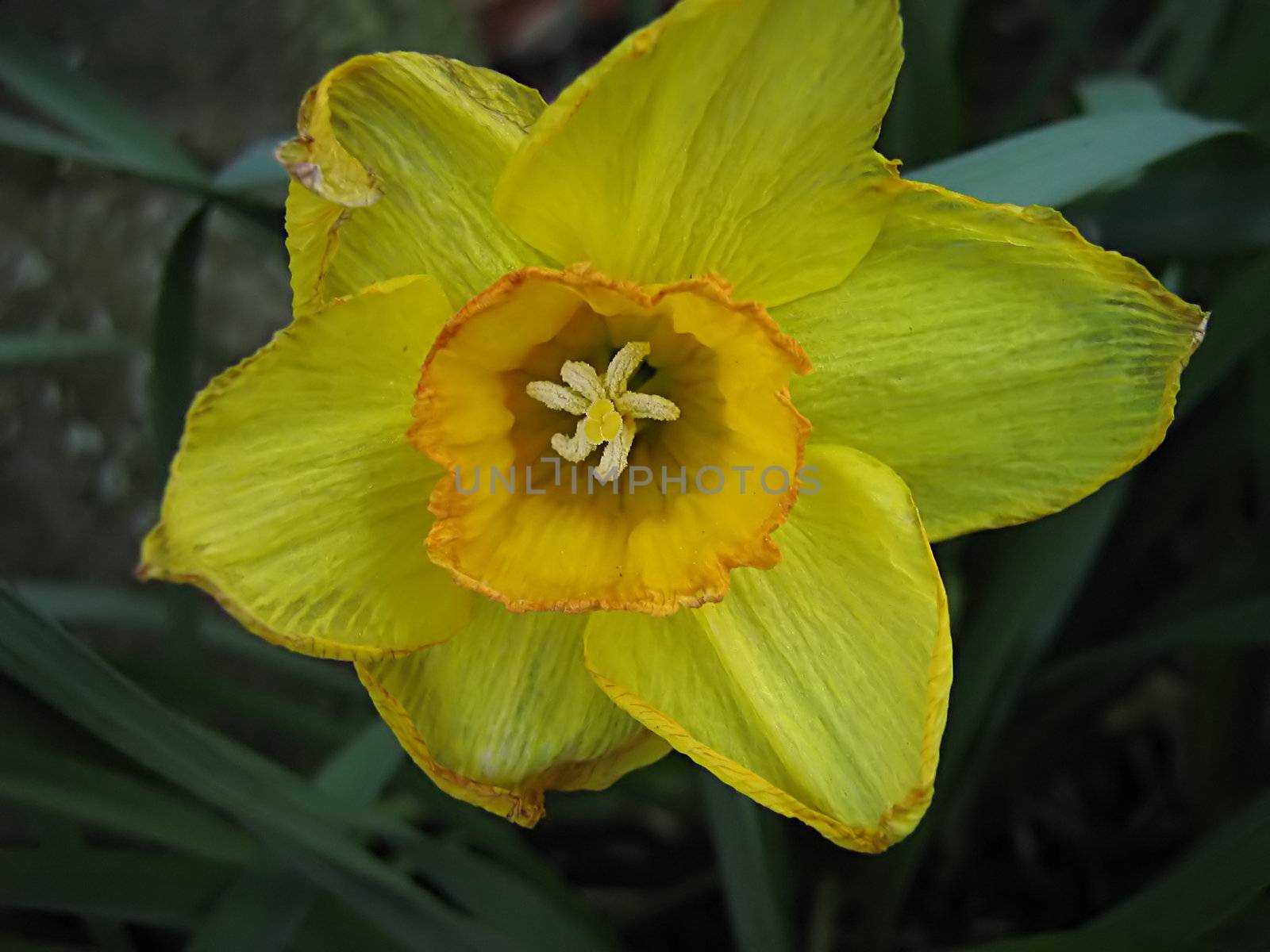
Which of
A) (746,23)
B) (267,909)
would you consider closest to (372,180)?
(746,23)

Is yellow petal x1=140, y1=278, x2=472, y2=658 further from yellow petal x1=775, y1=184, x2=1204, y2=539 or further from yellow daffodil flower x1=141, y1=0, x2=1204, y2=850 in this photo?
yellow petal x1=775, y1=184, x2=1204, y2=539

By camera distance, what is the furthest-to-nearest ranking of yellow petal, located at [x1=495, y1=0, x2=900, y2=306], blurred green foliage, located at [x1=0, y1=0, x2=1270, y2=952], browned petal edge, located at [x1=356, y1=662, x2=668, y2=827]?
1. blurred green foliage, located at [x1=0, y1=0, x2=1270, y2=952]
2. browned petal edge, located at [x1=356, y1=662, x2=668, y2=827]
3. yellow petal, located at [x1=495, y1=0, x2=900, y2=306]

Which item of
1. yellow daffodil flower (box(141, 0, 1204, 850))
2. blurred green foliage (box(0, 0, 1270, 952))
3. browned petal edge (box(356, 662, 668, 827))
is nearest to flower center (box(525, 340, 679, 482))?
yellow daffodil flower (box(141, 0, 1204, 850))

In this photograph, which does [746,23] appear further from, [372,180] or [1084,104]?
[1084,104]

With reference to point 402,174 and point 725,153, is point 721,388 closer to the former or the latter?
point 725,153

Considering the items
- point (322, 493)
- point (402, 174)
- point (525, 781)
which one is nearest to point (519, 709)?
point (525, 781)

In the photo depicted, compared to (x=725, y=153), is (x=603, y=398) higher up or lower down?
lower down
